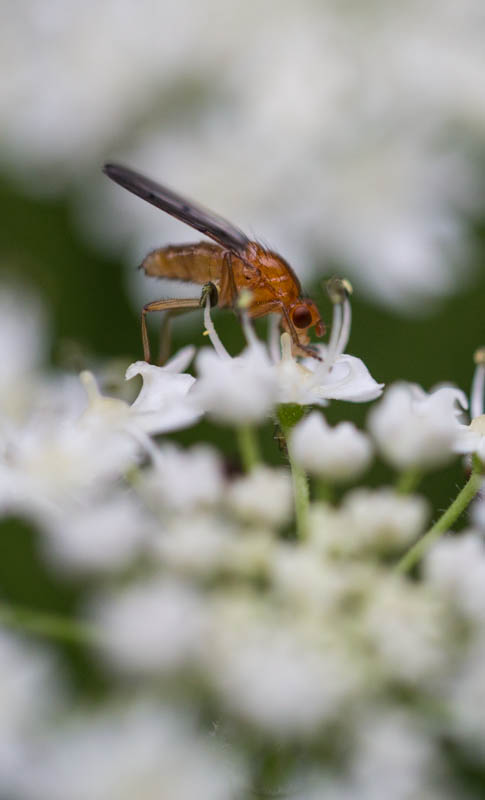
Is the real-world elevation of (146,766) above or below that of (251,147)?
below

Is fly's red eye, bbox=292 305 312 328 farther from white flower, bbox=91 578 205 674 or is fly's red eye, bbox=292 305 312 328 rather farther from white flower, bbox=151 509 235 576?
white flower, bbox=91 578 205 674

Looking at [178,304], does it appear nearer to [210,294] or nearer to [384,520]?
[210,294]

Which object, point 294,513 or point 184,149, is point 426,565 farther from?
point 184,149

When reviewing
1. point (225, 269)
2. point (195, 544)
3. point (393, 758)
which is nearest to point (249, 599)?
point (195, 544)

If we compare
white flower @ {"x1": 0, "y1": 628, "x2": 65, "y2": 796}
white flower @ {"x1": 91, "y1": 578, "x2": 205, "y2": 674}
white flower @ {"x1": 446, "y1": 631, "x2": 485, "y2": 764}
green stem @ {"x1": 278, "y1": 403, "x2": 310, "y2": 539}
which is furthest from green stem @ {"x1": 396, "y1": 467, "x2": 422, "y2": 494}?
white flower @ {"x1": 0, "y1": 628, "x2": 65, "y2": 796}

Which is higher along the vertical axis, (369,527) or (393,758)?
(369,527)

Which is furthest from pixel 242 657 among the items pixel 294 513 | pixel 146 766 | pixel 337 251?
pixel 337 251
